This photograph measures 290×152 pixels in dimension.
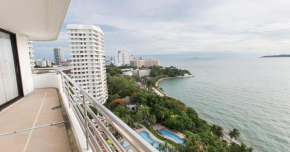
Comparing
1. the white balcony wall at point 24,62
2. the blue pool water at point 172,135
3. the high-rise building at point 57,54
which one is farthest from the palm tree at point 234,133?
the high-rise building at point 57,54

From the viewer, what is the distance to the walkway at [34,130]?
1364 mm

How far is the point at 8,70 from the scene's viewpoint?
2.83m

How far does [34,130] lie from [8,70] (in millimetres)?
2073

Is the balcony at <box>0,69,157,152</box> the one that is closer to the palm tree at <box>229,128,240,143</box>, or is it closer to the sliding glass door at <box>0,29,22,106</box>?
the sliding glass door at <box>0,29,22,106</box>

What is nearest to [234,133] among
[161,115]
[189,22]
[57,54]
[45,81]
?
[161,115]

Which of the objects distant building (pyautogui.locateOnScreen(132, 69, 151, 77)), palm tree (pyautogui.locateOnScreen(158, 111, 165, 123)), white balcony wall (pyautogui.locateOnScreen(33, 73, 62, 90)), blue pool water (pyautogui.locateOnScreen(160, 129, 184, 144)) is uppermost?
white balcony wall (pyautogui.locateOnScreen(33, 73, 62, 90))

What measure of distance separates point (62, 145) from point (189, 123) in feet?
47.4

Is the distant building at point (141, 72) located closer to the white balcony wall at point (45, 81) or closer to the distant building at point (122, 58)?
the distant building at point (122, 58)

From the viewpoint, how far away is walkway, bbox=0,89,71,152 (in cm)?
136

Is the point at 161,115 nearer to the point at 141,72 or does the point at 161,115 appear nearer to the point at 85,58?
the point at 85,58

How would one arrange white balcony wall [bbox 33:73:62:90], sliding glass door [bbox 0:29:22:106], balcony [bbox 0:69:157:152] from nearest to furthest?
balcony [bbox 0:69:157:152]
sliding glass door [bbox 0:29:22:106]
white balcony wall [bbox 33:73:62:90]

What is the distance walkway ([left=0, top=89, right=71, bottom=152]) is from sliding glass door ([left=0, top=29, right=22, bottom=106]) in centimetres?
35

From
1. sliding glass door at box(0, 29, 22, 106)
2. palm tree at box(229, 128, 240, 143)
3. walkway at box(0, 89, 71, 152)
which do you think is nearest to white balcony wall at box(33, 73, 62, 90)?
sliding glass door at box(0, 29, 22, 106)

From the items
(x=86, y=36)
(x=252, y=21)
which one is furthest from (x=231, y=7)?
(x=86, y=36)
